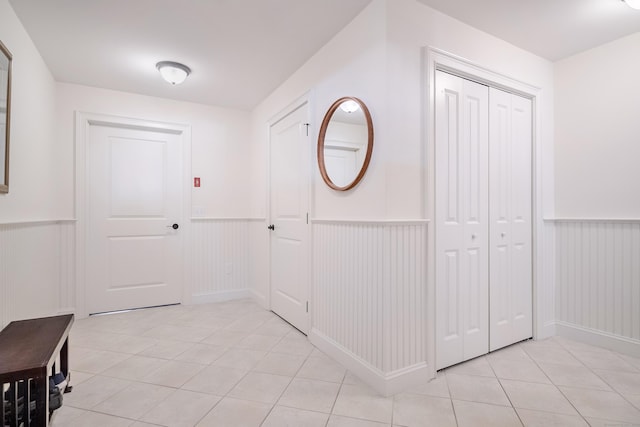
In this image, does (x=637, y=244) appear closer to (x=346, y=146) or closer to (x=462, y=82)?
(x=462, y=82)

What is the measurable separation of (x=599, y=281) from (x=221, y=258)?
3652mm

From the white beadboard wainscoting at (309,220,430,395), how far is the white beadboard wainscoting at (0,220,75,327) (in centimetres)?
203

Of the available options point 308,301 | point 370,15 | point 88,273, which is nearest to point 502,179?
point 370,15

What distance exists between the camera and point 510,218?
2422 millimetres

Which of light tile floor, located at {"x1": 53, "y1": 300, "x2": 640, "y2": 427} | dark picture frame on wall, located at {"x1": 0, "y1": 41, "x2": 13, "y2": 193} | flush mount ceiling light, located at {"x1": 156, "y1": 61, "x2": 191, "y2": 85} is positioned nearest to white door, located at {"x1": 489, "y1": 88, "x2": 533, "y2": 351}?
light tile floor, located at {"x1": 53, "y1": 300, "x2": 640, "y2": 427}

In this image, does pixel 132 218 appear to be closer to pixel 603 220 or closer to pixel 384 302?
pixel 384 302

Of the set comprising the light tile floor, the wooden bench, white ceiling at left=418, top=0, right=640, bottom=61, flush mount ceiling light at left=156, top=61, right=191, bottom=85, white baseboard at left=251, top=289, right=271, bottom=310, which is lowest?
the light tile floor

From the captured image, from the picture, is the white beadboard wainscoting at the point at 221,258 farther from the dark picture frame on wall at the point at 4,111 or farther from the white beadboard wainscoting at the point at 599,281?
the white beadboard wainscoting at the point at 599,281

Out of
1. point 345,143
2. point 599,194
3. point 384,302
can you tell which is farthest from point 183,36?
point 599,194

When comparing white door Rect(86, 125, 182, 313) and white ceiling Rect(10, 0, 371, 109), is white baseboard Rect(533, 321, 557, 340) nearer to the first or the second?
white ceiling Rect(10, 0, 371, 109)

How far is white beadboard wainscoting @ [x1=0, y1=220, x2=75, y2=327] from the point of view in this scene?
1.85 metres

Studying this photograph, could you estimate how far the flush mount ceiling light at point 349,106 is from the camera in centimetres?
206

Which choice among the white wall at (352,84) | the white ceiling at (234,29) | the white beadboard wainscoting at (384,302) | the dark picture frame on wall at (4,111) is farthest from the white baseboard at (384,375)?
the dark picture frame on wall at (4,111)

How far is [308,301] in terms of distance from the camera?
261 cm
